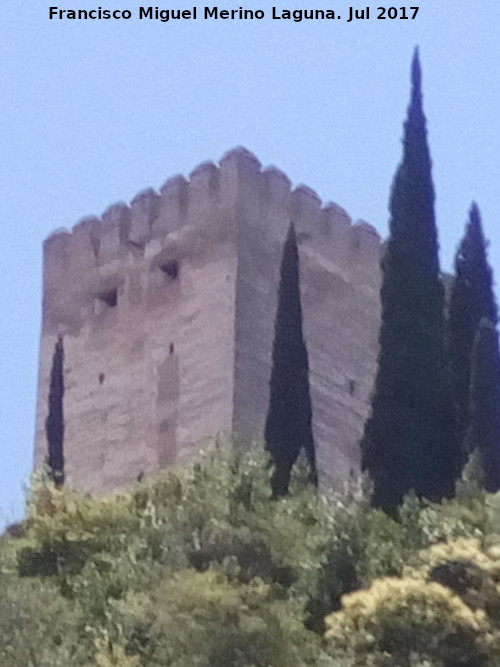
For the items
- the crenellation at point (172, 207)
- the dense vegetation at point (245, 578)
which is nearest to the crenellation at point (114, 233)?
the crenellation at point (172, 207)

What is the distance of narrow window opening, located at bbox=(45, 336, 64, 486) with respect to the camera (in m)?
32.8

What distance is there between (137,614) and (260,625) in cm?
105

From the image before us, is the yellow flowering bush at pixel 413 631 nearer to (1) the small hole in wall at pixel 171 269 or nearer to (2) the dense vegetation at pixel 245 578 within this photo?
(2) the dense vegetation at pixel 245 578

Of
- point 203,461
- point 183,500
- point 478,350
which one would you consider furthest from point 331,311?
point 183,500

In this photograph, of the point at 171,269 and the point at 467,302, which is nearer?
the point at 467,302

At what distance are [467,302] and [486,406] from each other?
8.79 feet

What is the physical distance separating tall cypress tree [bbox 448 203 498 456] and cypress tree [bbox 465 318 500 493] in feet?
1.61

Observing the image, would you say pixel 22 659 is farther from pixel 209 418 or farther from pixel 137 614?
pixel 209 418

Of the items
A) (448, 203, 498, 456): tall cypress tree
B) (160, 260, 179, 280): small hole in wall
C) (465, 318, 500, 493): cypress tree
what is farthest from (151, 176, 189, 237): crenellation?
(465, 318, 500, 493): cypress tree

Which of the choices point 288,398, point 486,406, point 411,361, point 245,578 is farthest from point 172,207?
point 245,578

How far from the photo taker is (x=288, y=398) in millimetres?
27516

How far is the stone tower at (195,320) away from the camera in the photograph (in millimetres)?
31281

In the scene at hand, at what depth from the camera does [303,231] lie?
109ft

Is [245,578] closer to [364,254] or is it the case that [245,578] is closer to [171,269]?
[171,269]
